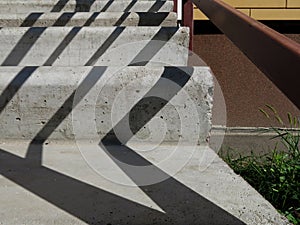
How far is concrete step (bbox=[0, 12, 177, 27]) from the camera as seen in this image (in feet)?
9.25

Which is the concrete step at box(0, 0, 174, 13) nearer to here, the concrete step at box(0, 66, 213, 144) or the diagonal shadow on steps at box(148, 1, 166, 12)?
the diagonal shadow on steps at box(148, 1, 166, 12)

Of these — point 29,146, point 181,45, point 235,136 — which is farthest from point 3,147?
point 235,136

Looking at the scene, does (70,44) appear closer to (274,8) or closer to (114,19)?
(114,19)

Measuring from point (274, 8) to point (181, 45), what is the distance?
2.16 meters

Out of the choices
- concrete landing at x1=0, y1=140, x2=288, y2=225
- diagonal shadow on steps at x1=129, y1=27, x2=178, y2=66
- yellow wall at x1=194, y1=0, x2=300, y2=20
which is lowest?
concrete landing at x1=0, y1=140, x2=288, y2=225

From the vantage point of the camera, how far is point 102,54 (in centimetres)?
244

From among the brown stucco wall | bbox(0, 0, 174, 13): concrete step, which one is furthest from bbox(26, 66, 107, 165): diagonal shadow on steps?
the brown stucco wall

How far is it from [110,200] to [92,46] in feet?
4.06

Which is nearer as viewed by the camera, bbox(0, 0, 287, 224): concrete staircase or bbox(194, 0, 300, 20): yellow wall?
bbox(0, 0, 287, 224): concrete staircase

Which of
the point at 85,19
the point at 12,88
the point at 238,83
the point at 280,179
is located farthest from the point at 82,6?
the point at 280,179

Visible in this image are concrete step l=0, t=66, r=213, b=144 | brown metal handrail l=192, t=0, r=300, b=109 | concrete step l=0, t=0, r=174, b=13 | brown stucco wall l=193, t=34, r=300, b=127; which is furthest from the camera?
brown stucco wall l=193, t=34, r=300, b=127

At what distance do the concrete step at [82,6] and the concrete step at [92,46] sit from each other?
0.92m

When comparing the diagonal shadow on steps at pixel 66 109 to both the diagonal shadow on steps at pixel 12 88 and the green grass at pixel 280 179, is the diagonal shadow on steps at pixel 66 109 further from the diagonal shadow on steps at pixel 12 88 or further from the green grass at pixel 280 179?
the green grass at pixel 280 179

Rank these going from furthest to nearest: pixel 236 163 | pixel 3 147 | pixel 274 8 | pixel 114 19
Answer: pixel 274 8 < pixel 114 19 < pixel 236 163 < pixel 3 147
